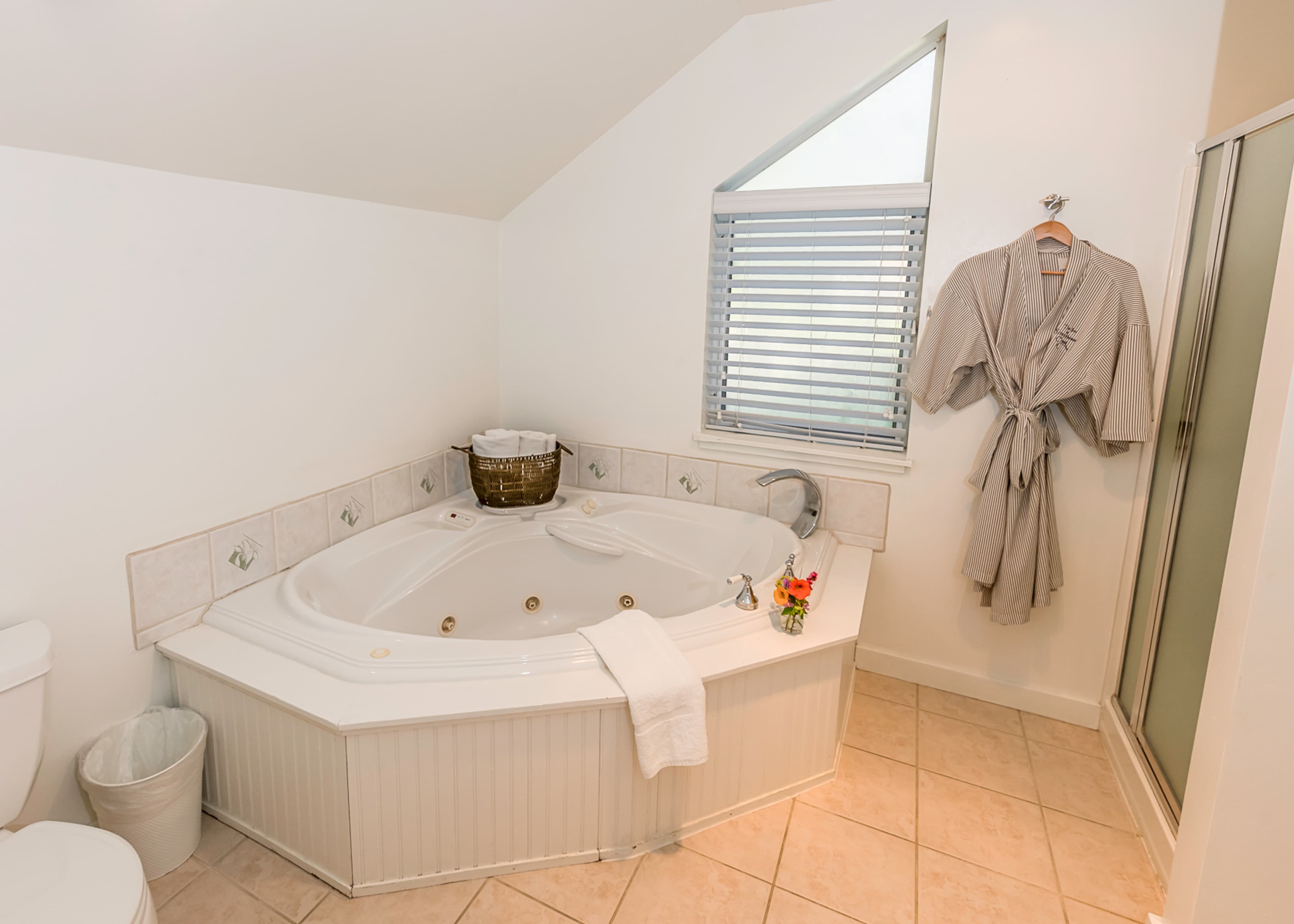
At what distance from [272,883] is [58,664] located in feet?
2.27

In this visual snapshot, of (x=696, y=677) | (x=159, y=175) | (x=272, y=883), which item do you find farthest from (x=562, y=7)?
(x=272, y=883)

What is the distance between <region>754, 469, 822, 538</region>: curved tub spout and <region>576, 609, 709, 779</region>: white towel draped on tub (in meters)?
0.88

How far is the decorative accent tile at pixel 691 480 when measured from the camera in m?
2.74

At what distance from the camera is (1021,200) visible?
2135mm

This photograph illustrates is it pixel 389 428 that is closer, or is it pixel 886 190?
pixel 886 190

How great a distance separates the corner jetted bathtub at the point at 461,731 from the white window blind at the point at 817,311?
2.18 ft

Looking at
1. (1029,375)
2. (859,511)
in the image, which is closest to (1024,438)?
(1029,375)

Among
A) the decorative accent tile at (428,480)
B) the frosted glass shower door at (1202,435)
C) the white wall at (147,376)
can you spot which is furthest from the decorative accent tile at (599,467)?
the frosted glass shower door at (1202,435)

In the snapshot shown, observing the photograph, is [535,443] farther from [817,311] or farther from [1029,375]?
[1029,375]

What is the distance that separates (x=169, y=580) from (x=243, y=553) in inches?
7.9

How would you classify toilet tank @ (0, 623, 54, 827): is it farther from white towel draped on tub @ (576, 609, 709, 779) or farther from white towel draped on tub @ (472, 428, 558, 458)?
A: white towel draped on tub @ (472, 428, 558, 458)

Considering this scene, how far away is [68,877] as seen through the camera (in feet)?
4.01

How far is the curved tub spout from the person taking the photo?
8.02 feet

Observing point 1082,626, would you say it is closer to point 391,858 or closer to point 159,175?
point 391,858
